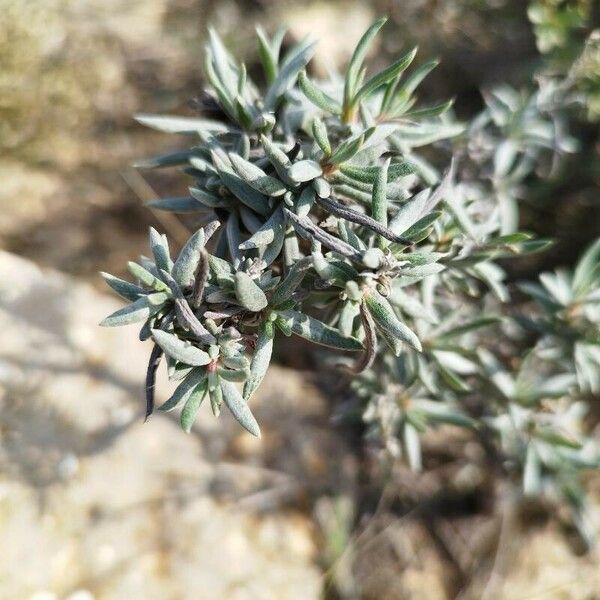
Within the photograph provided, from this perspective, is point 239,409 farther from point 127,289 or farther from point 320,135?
point 320,135

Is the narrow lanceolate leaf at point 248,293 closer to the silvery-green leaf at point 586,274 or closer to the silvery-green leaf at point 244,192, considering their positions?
the silvery-green leaf at point 244,192

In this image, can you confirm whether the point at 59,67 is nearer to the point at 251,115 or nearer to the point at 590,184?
the point at 251,115

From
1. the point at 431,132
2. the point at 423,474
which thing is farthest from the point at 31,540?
the point at 431,132

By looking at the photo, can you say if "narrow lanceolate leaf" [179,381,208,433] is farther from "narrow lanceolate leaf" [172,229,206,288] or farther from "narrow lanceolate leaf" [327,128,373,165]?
"narrow lanceolate leaf" [327,128,373,165]

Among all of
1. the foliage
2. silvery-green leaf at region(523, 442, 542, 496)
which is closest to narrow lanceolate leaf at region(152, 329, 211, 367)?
the foliage

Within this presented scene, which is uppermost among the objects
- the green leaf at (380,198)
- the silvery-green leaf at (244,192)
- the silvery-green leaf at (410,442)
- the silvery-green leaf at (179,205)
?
the green leaf at (380,198)

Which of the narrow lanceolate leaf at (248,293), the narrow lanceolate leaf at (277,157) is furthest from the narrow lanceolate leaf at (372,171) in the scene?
the narrow lanceolate leaf at (248,293)
